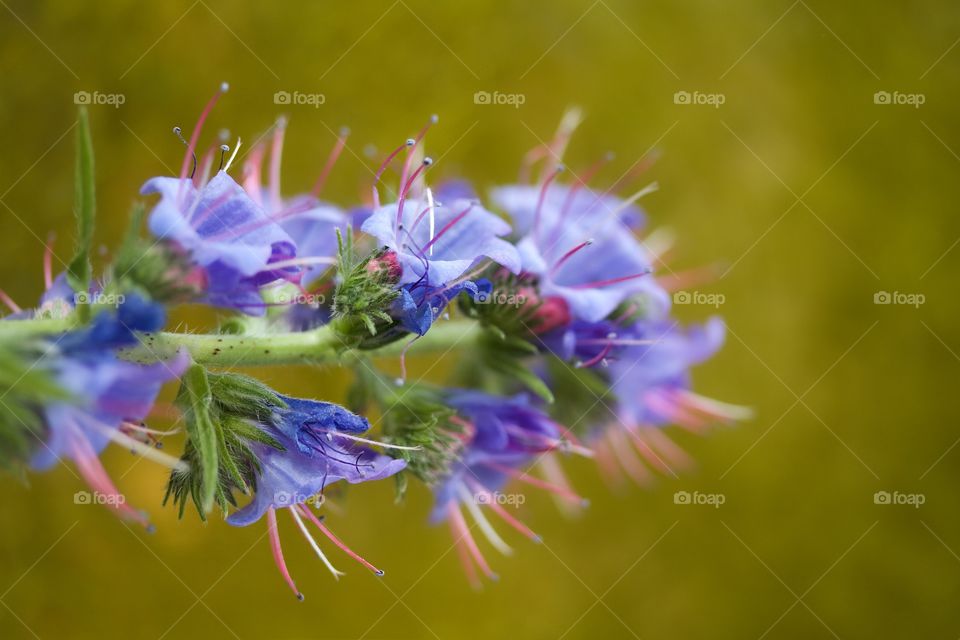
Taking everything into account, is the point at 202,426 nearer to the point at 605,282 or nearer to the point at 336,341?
the point at 336,341

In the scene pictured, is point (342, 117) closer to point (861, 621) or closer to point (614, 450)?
point (614, 450)

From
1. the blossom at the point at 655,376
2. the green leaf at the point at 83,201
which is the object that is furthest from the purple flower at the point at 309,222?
the blossom at the point at 655,376

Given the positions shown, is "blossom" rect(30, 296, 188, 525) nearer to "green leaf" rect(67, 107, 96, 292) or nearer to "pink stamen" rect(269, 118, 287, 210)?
"green leaf" rect(67, 107, 96, 292)

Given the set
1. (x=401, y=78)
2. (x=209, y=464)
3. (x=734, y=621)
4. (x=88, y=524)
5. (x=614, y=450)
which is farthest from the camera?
(x=734, y=621)

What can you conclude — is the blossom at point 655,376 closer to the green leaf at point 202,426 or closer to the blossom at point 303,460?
the blossom at point 303,460

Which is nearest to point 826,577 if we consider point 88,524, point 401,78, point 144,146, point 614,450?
point 614,450

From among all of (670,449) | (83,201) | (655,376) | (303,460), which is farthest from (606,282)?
(670,449)
